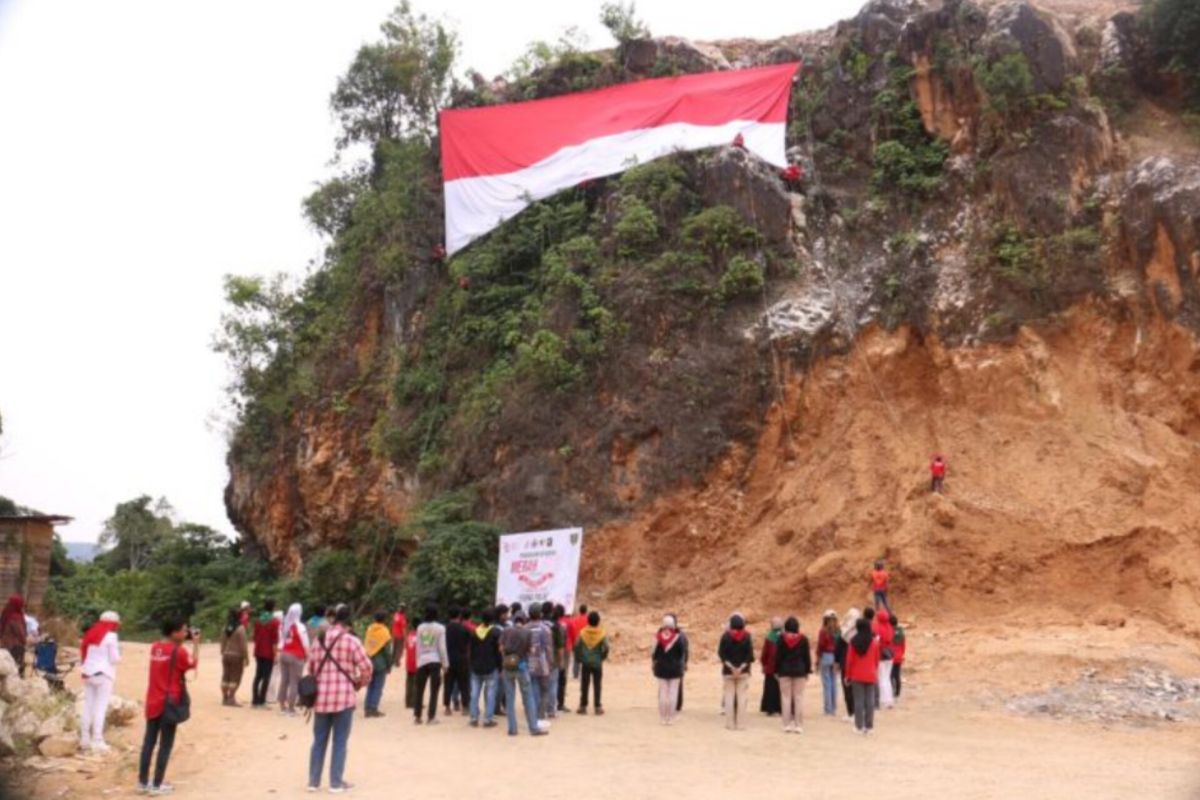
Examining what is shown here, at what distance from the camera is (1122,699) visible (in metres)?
14.7

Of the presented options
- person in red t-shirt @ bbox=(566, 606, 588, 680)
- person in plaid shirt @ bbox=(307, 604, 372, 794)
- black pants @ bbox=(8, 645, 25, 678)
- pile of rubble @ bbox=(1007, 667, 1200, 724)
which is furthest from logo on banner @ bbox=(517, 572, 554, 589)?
person in plaid shirt @ bbox=(307, 604, 372, 794)

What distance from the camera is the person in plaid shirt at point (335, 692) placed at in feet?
31.0

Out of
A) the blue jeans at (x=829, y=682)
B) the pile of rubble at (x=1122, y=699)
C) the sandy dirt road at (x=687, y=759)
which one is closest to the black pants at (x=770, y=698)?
the sandy dirt road at (x=687, y=759)

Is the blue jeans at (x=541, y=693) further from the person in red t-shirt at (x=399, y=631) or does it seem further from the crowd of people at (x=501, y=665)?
the person in red t-shirt at (x=399, y=631)

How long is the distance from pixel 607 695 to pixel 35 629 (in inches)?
368

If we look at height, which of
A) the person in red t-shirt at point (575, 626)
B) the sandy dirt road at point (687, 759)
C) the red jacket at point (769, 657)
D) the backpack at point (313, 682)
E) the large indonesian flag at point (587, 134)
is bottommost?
the sandy dirt road at point (687, 759)

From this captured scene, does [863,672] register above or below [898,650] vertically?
below

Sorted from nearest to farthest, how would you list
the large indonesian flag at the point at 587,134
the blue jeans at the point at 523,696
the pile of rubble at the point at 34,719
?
the pile of rubble at the point at 34,719 < the blue jeans at the point at 523,696 < the large indonesian flag at the point at 587,134

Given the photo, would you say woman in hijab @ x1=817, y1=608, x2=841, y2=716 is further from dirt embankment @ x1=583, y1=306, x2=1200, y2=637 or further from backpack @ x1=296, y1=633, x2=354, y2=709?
backpack @ x1=296, y1=633, x2=354, y2=709

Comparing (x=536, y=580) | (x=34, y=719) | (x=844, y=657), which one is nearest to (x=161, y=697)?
(x=34, y=719)

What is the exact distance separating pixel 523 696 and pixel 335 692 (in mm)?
3735

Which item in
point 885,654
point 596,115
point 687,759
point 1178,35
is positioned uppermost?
point 1178,35

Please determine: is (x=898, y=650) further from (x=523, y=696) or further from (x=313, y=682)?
(x=313, y=682)

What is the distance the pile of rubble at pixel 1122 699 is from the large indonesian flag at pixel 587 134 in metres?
14.0
